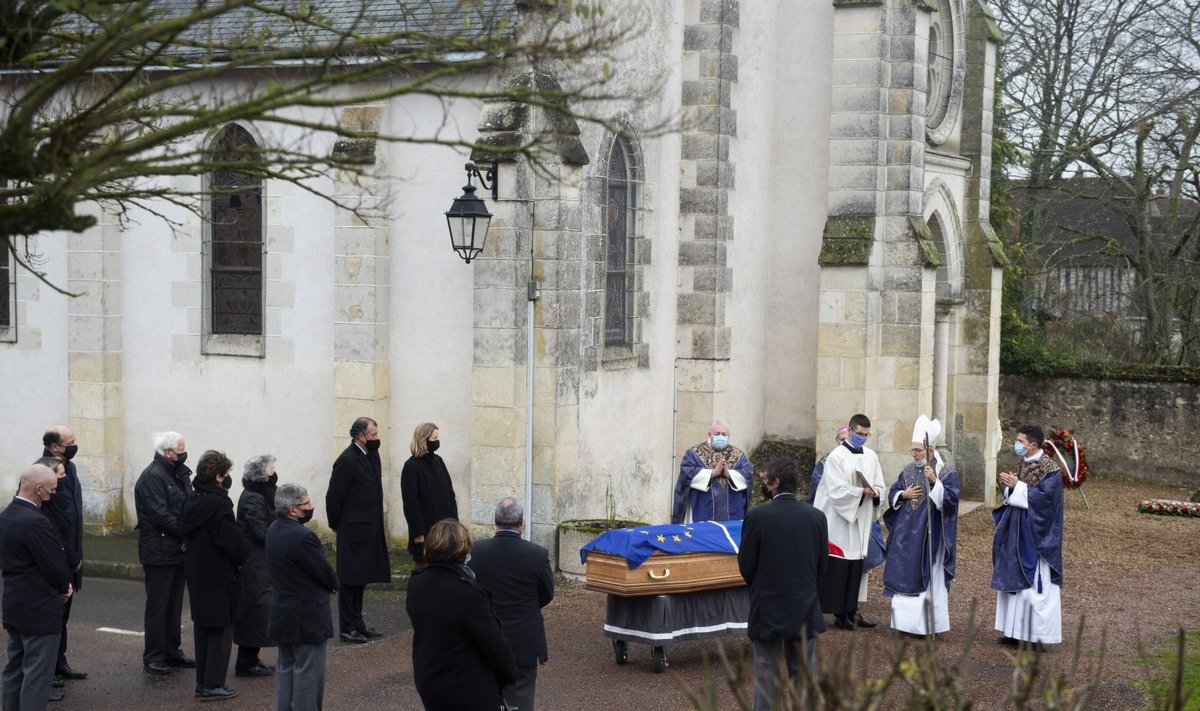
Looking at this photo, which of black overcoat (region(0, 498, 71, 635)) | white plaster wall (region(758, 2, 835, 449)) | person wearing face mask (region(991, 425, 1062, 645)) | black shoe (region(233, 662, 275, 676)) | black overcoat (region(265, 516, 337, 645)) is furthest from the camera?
white plaster wall (region(758, 2, 835, 449))

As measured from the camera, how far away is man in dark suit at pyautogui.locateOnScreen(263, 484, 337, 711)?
837cm

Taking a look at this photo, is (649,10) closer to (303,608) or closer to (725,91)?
(725,91)

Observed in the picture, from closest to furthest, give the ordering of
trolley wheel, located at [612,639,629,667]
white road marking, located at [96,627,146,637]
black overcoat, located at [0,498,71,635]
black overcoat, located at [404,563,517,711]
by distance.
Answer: black overcoat, located at [404,563,517,711], black overcoat, located at [0,498,71,635], trolley wheel, located at [612,639,629,667], white road marking, located at [96,627,146,637]

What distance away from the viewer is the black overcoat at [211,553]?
31.3 feet

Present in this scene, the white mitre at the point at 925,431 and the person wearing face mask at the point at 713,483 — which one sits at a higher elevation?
the white mitre at the point at 925,431

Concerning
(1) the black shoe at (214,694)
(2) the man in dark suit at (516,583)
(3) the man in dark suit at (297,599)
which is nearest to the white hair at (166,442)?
(1) the black shoe at (214,694)

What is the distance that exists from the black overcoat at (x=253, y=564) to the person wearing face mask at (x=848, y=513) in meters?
4.56

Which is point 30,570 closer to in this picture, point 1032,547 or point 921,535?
point 921,535

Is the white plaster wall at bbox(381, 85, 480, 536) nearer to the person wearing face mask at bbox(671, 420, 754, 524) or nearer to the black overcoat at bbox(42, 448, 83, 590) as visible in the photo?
the person wearing face mask at bbox(671, 420, 754, 524)

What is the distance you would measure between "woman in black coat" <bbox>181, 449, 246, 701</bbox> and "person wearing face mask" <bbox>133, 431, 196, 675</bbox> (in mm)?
575

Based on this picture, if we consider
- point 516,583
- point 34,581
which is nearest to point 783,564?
point 516,583

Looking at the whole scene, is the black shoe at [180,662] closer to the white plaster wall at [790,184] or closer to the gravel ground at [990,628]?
the gravel ground at [990,628]

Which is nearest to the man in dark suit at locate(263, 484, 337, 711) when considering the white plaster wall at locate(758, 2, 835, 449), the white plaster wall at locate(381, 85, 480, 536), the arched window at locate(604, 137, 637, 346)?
the white plaster wall at locate(381, 85, 480, 536)

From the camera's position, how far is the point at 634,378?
15625 millimetres
